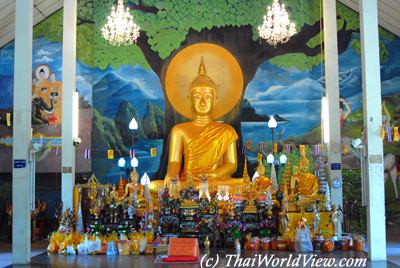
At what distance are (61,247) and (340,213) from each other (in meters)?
4.76

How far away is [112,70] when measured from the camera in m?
14.0

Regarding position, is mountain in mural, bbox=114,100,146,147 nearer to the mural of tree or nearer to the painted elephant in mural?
the mural of tree

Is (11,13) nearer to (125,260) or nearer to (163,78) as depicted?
(163,78)

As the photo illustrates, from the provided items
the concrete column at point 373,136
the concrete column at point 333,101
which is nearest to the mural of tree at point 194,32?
the concrete column at point 333,101

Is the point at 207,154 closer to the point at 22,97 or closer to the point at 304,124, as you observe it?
the point at 304,124

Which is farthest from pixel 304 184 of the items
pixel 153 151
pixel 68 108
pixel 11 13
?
pixel 11 13

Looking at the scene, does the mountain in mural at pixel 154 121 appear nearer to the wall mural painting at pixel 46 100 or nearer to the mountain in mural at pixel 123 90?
the mountain in mural at pixel 123 90

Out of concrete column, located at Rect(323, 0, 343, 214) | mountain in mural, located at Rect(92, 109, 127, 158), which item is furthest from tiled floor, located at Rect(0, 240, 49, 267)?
concrete column, located at Rect(323, 0, 343, 214)

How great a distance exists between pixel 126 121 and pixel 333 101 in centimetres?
522

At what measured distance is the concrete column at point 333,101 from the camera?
35.5 feet

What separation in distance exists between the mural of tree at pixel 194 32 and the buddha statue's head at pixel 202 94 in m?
0.57

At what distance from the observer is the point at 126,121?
45.7 feet

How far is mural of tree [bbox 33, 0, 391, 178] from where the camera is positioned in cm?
1393

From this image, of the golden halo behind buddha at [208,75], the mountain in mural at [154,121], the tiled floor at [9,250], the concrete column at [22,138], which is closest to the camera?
the concrete column at [22,138]
